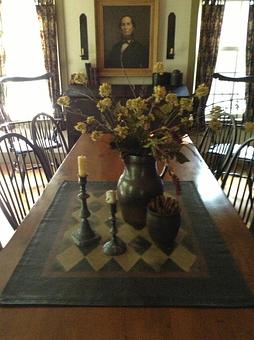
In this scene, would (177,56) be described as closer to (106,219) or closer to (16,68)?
(16,68)

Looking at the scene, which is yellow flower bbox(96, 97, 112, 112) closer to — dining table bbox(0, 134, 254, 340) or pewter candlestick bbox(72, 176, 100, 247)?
pewter candlestick bbox(72, 176, 100, 247)

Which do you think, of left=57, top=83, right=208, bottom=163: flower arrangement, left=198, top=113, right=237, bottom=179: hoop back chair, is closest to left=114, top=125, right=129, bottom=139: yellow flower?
left=57, top=83, right=208, bottom=163: flower arrangement

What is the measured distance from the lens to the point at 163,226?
38.8 inches

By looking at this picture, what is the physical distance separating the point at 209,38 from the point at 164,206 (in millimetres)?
2991

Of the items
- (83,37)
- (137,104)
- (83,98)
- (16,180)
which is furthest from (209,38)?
(137,104)

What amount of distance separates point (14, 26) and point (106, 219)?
A: 3.22 metres

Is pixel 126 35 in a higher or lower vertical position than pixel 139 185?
higher

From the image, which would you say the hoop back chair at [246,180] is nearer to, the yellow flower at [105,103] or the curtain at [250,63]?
the yellow flower at [105,103]

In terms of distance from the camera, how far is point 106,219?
1.25 metres

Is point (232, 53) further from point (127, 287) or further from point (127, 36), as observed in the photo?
point (127, 287)

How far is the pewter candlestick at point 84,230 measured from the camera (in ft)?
3.55

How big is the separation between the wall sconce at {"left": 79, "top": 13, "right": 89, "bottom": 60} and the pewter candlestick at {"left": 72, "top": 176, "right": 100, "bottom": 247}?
286cm

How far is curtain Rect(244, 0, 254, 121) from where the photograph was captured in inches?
134

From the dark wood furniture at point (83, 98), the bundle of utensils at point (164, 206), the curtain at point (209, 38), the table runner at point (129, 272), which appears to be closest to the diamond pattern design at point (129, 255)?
the table runner at point (129, 272)
